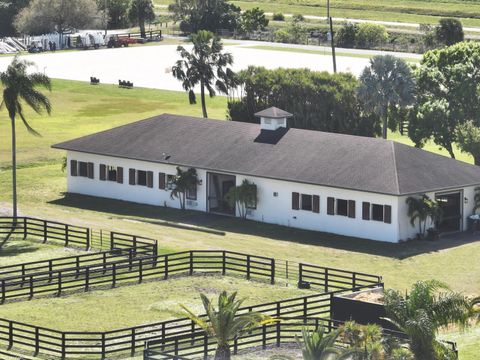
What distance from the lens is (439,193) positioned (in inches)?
2734

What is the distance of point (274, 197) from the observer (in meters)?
72.4

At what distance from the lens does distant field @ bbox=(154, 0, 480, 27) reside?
174750mm

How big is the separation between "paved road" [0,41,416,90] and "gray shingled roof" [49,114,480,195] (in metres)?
43.6

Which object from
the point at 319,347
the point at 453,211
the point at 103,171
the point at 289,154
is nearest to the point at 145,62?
the point at 103,171

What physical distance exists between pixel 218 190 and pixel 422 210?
12195mm

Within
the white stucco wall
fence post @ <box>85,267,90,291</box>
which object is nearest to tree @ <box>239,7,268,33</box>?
the white stucco wall

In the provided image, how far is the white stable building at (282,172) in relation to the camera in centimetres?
6875

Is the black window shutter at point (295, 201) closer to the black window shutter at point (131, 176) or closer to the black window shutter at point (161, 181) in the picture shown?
the black window shutter at point (161, 181)

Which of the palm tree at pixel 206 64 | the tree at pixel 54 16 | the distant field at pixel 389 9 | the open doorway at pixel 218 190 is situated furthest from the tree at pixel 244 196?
the distant field at pixel 389 9

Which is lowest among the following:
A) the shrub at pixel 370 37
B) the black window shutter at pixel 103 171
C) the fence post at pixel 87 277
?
the fence post at pixel 87 277

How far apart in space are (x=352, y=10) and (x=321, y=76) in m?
92.5

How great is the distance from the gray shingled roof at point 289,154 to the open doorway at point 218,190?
0.91 meters

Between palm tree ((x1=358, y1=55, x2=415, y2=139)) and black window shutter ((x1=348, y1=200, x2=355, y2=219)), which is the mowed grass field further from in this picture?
palm tree ((x1=358, y1=55, x2=415, y2=139))

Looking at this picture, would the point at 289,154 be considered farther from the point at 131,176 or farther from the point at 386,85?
the point at 386,85
